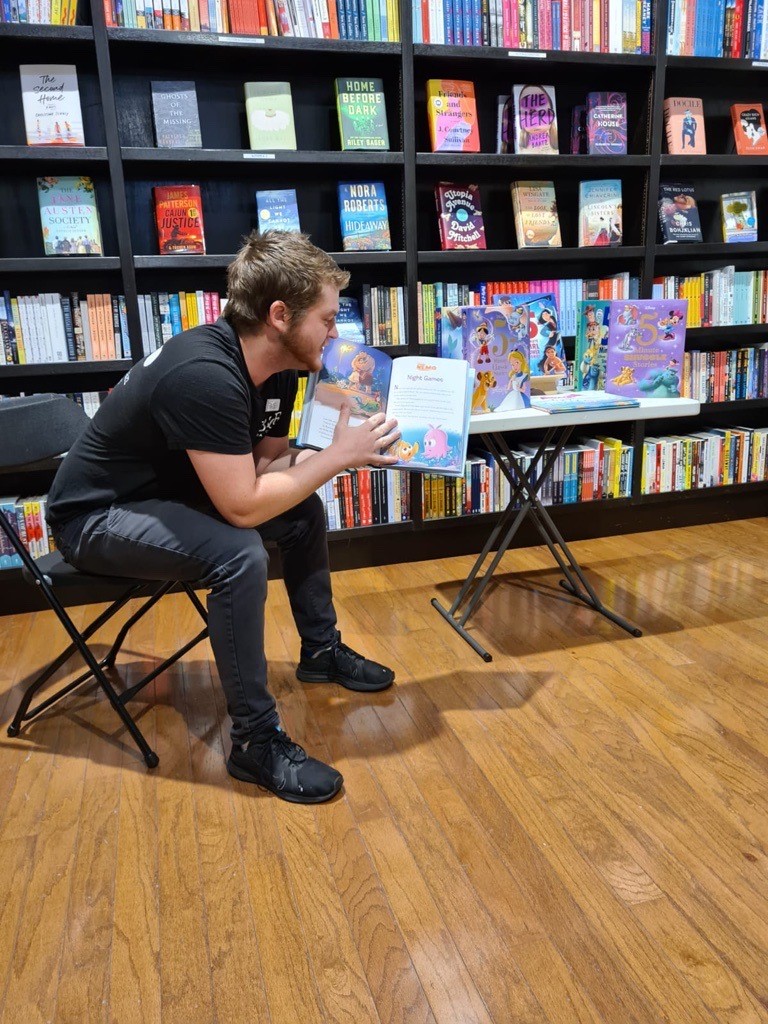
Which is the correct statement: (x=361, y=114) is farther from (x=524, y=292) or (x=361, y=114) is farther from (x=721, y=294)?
(x=721, y=294)

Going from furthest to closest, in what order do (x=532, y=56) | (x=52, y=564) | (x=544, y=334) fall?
1. (x=532, y=56)
2. (x=544, y=334)
3. (x=52, y=564)

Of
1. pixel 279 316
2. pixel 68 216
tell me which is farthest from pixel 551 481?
pixel 68 216

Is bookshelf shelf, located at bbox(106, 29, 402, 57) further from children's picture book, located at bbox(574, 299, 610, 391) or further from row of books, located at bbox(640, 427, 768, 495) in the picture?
row of books, located at bbox(640, 427, 768, 495)

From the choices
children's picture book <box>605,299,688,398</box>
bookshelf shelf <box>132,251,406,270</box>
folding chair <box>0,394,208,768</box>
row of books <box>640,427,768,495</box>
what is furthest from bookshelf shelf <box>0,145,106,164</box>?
row of books <box>640,427,768,495</box>

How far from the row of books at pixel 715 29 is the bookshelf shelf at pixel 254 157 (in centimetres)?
127

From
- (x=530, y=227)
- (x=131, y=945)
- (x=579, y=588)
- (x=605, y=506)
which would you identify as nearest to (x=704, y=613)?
(x=579, y=588)

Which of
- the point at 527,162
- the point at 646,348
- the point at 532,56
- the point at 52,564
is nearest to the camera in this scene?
the point at 52,564

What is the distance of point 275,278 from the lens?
5.43ft

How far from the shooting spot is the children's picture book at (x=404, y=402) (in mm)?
1896

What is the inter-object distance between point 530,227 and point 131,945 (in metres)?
2.77

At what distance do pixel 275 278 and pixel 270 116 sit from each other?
1440 mm

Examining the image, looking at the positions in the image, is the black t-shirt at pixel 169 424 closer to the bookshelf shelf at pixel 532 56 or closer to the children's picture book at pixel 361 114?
the children's picture book at pixel 361 114

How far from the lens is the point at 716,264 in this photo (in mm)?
3518

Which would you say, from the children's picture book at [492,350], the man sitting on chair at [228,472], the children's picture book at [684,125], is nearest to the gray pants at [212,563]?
the man sitting on chair at [228,472]
